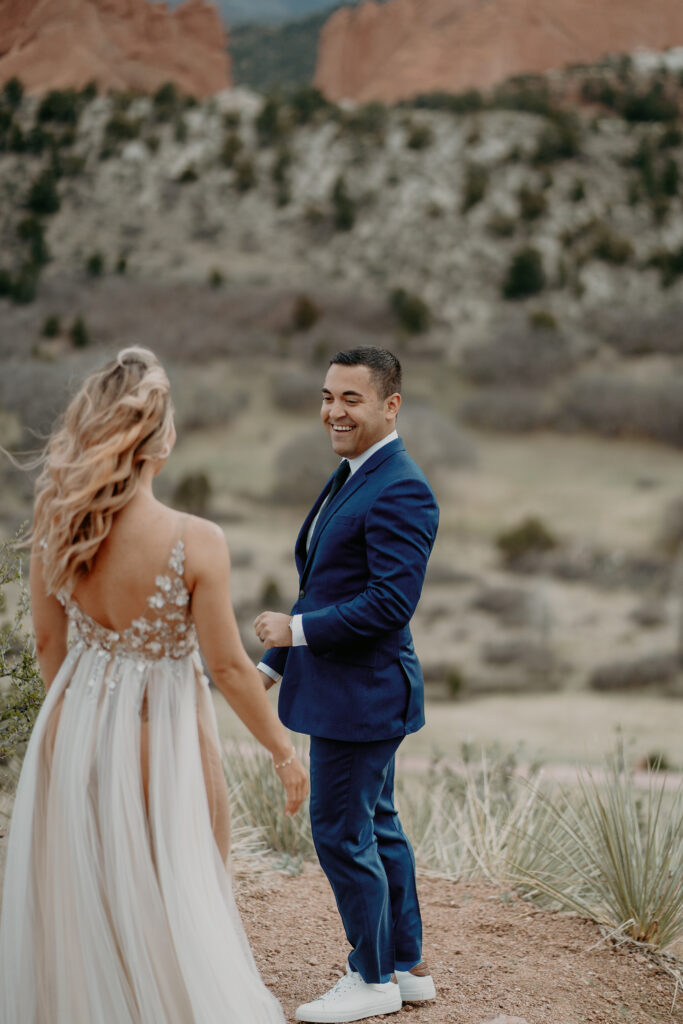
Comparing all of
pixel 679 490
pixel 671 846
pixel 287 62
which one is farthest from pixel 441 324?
pixel 671 846

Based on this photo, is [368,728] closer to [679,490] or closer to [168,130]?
[679,490]

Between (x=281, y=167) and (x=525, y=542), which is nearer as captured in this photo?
(x=525, y=542)

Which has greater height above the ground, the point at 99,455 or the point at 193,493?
the point at 193,493

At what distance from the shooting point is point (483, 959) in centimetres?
342

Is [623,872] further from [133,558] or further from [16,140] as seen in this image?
[16,140]

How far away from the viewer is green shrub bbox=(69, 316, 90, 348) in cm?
2675

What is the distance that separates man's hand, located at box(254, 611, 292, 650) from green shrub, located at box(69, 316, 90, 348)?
25285mm

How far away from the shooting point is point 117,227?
30.2 m

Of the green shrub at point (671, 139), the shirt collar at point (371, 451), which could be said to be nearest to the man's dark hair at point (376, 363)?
the shirt collar at point (371, 451)

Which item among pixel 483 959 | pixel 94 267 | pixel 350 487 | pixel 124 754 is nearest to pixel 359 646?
pixel 350 487

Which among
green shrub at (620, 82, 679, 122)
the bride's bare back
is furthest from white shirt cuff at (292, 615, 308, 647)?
green shrub at (620, 82, 679, 122)

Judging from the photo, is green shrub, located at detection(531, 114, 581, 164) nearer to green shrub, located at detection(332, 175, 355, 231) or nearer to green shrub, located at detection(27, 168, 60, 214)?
green shrub, located at detection(332, 175, 355, 231)

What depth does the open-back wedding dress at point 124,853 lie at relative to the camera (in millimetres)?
2201

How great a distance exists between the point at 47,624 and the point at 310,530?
809mm
